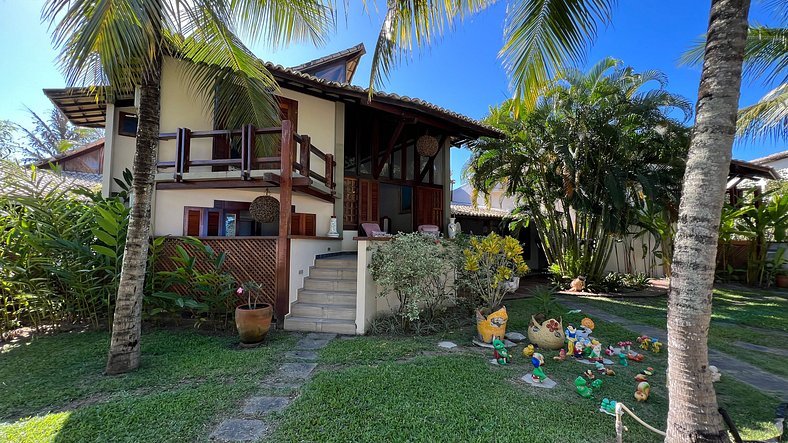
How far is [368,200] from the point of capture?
33.3 ft

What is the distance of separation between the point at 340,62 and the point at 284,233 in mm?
8024

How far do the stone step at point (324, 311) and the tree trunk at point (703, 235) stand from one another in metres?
5.06

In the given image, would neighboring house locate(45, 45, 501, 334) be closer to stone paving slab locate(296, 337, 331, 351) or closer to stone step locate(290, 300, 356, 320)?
stone step locate(290, 300, 356, 320)

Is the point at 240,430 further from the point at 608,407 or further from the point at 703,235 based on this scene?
the point at 703,235

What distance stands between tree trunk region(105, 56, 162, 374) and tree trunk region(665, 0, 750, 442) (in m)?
6.02

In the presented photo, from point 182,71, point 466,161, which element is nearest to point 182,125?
point 182,71

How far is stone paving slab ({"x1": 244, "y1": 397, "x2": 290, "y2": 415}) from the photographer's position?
3.42 meters

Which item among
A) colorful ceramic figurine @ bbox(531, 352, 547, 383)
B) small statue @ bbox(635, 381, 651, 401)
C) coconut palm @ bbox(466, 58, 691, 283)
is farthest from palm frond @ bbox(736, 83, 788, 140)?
colorful ceramic figurine @ bbox(531, 352, 547, 383)

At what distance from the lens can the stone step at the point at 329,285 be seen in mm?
7090

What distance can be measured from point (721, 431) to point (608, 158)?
9.52 m

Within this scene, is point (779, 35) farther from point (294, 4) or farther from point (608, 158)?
point (294, 4)

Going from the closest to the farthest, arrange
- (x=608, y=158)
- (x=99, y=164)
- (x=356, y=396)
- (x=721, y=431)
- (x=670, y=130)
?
(x=721, y=431)
(x=356, y=396)
(x=670, y=130)
(x=608, y=158)
(x=99, y=164)

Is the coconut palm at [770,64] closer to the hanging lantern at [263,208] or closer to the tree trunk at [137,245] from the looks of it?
the hanging lantern at [263,208]

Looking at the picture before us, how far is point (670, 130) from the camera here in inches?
368
